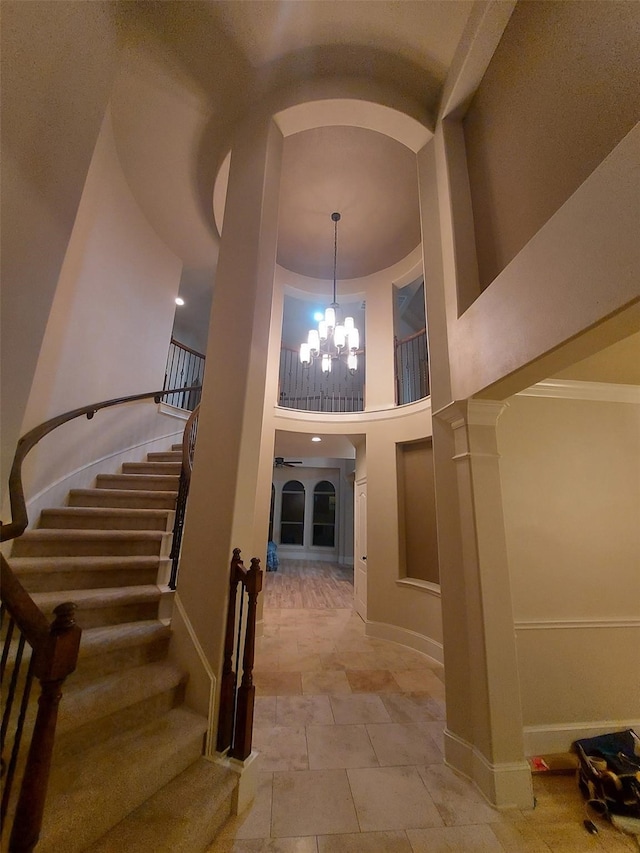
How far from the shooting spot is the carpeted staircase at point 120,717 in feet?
4.20

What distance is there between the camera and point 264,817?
159cm

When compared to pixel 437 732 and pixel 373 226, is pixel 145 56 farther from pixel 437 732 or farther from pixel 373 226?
pixel 437 732

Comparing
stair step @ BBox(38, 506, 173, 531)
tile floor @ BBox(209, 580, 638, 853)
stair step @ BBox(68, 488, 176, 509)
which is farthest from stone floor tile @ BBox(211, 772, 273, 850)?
stair step @ BBox(68, 488, 176, 509)

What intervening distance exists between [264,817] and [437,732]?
4.29ft

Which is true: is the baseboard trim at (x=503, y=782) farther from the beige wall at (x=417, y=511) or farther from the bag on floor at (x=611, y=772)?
the beige wall at (x=417, y=511)

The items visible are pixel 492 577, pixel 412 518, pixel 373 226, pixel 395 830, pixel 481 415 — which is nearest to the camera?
pixel 395 830

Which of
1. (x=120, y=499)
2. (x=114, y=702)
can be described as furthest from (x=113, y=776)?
(x=120, y=499)

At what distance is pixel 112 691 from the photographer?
63.9 inches

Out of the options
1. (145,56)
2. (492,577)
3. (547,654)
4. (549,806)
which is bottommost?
(549,806)

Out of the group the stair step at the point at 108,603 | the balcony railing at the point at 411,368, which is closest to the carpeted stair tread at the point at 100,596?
the stair step at the point at 108,603

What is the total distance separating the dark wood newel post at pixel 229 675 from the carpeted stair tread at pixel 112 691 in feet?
0.92

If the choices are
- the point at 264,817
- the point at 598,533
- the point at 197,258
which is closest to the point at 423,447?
the point at 598,533

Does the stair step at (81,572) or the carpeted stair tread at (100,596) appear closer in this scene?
the carpeted stair tread at (100,596)

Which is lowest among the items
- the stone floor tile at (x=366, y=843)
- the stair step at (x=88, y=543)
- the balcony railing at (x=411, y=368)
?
the stone floor tile at (x=366, y=843)
